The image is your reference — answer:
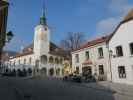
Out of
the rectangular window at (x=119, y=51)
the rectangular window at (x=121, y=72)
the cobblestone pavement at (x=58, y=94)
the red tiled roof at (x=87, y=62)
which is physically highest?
the rectangular window at (x=119, y=51)

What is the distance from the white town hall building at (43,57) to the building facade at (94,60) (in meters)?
21.2

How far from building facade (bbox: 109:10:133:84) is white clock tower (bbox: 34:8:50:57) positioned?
107 feet

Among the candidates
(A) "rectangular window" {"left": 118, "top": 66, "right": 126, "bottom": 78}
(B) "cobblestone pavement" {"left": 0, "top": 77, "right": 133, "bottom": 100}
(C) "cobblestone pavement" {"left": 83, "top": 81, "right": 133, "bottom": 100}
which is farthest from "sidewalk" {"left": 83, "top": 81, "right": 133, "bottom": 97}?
(A) "rectangular window" {"left": 118, "top": 66, "right": 126, "bottom": 78}

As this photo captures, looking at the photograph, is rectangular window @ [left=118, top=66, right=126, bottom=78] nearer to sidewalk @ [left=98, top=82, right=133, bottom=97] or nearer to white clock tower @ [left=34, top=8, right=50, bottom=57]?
sidewalk @ [left=98, top=82, right=133, bottom=97]

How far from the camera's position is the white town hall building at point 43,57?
55.2 m

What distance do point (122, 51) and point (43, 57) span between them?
114 ft

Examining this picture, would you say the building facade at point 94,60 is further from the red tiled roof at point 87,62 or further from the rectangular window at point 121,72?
the rectangular window at point 121,72

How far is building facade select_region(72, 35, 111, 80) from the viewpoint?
91.9 ft

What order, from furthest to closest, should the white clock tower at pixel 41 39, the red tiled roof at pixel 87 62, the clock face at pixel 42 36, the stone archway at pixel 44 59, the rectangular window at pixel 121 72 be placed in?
the clock face at pixel 42 36, the white clock tower at pixel 41 39, the stone archway at pixel 44 59, the red tiled roof at pixel 87 62, the rectangular window at pixel 121 72

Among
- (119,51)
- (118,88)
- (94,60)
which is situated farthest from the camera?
(94,60)

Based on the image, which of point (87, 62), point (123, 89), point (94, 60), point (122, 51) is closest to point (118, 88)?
point (123, 89)

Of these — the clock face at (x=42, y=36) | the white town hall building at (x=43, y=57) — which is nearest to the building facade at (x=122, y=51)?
the white town hall building at (x=43, y=57)

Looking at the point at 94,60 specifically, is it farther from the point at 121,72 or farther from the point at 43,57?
the point at 43,57

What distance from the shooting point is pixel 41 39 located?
186ft
